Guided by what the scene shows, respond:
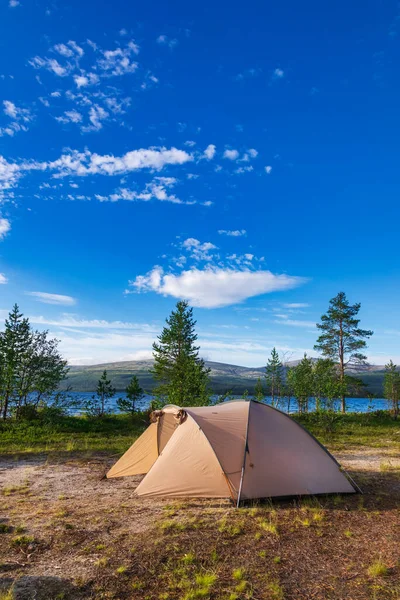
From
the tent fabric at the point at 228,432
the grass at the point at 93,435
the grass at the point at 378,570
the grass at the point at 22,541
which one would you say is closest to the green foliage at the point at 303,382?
the grass at the point at 93,435

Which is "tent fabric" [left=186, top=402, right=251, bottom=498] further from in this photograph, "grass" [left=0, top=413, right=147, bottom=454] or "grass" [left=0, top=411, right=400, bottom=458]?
"grass" [left=0, top=411, right=400, bottom=458]

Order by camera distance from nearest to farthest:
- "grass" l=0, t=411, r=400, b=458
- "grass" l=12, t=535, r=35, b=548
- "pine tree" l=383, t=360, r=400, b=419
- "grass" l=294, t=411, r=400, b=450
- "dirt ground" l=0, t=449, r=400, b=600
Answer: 1. "dirt ground" l=0, t=449, r=400, b=600
2. "grass" l=12, t=535, r=35, b=548
3. "grass" l=0, t=411, r=400, b=458
4. "grass" l=294, t=411, r=400, b=450
5. "pine tree" l=383, t=360, r=400, b=419

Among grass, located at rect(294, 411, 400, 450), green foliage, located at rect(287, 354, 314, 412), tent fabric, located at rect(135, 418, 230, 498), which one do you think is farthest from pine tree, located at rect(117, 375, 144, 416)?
tent fabric, located at rect(135, 418, 230, 498)

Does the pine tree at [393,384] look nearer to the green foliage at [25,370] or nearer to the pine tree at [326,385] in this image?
the pine tree at [326,385]

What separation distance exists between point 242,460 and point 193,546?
290 cm

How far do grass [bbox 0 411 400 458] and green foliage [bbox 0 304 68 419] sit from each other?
6.84ft

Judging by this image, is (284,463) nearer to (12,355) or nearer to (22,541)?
(22,541)

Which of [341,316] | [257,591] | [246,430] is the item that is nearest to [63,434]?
[246,430]

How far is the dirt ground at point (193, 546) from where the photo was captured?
5215 mm

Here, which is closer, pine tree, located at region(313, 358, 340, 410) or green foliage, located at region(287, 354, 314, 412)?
pine tree, located at region(313, 358, 340, 410)

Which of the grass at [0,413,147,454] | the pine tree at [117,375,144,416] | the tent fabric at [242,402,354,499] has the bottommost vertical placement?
the grass at [0,413,147,454]

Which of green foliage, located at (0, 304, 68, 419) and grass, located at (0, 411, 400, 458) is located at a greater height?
green foliage, located at (0, 304, 68, 419)

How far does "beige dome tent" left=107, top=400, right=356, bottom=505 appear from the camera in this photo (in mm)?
9188

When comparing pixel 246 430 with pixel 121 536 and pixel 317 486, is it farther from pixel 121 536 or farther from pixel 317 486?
pixel 121 536
